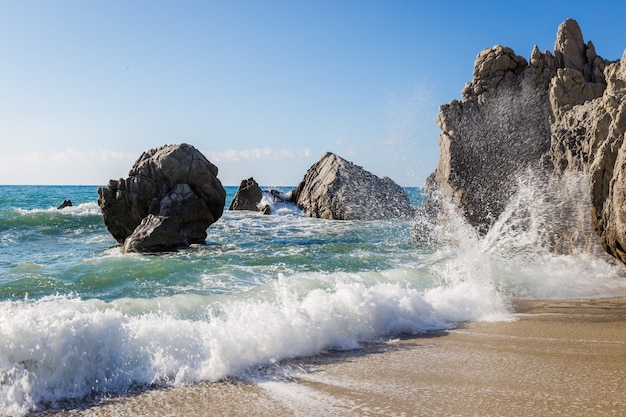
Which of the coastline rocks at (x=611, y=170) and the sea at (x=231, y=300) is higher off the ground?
the coastline rocks at (x=611, y=170)

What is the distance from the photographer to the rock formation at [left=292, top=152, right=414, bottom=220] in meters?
26.9

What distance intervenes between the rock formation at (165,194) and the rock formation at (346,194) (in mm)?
A: 11332

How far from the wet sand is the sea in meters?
0.30

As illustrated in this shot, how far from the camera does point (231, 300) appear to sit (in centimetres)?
663

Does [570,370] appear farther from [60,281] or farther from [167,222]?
[167,222]

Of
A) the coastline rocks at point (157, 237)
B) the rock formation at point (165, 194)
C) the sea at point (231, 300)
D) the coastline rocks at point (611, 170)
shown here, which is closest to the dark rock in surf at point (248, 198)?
the rock formation at point (165, 194)

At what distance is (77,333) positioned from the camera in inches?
176

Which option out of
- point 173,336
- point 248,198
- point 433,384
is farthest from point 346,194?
point 433,384

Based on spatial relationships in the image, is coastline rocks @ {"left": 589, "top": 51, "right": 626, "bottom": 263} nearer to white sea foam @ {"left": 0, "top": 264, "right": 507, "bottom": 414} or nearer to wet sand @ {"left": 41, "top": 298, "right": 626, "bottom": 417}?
wet sand @ {"left": 41, "top": 298, "right": 626, "bottom": 417}

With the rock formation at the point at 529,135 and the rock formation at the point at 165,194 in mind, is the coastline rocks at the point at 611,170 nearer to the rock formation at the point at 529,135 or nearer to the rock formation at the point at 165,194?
the rock formation at the point at 529,135

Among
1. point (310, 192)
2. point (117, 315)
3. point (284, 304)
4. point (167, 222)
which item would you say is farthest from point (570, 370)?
point (310, 192)

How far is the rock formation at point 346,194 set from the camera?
88.1ft

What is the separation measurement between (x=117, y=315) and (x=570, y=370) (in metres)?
3.96

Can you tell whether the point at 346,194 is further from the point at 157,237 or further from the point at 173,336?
the point at 173,336
